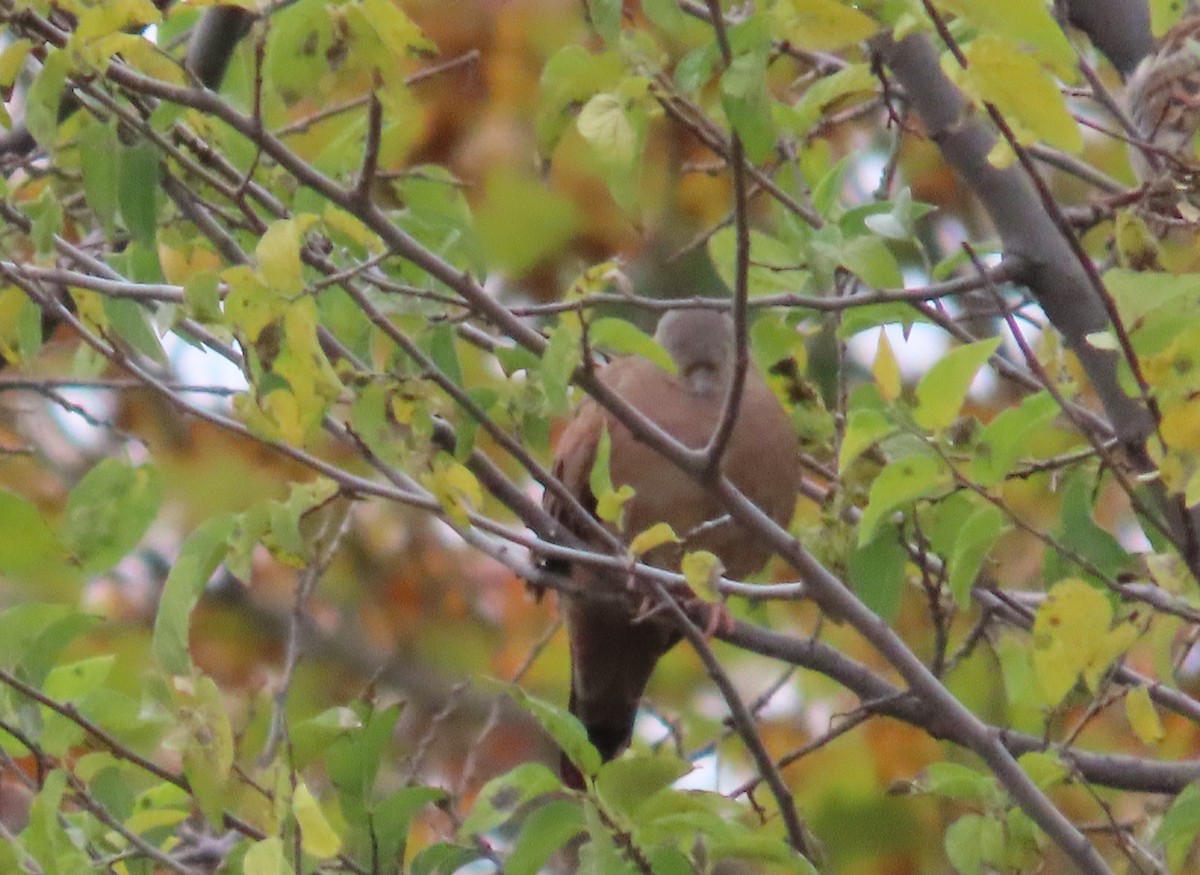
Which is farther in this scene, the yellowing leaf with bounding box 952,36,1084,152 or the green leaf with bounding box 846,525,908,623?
the green leaf with bounding box 846,525,908,623

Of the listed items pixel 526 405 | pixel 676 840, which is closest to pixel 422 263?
pixel 526 405

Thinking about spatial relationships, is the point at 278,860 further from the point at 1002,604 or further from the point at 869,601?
the point at 1002,604

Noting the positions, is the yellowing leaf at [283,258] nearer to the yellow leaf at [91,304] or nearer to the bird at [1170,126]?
the yellow leaf at [91,304]

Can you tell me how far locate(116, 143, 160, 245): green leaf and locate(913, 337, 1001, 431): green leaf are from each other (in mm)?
1017

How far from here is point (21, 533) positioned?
8.44 ft

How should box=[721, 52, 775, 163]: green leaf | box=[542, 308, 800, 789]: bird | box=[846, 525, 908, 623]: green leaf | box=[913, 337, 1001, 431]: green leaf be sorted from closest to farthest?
box=[721, 52, 775, 163]: green leaf → box=[913, 337, 1001, 431]: green leaf → box=[846, 525, 908, 623]: green leaf → box=[542, 308, 800, 789]: bird

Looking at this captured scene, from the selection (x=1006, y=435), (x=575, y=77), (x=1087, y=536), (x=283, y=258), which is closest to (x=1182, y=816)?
(x=1087, y=536)

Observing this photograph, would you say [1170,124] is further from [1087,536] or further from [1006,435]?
[1006,435]

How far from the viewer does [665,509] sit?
3.69 meters

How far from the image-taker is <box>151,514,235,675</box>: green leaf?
2.32 metres

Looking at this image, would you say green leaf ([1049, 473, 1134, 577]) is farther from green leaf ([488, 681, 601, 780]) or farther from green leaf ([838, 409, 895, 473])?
green leaf ([488, 681, 601, 780])

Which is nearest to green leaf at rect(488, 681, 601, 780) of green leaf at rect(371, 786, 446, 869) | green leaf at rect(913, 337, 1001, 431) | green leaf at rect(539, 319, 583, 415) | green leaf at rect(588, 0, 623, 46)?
green leaf at rect(371, 786, 446, 869)

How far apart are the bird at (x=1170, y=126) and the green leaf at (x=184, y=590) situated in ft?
4.37

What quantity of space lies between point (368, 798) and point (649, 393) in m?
1.55
